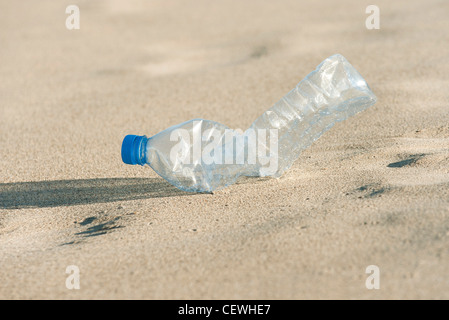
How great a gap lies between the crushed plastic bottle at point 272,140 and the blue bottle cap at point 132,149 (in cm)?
9

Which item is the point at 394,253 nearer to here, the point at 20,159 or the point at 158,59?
the point at 20,159

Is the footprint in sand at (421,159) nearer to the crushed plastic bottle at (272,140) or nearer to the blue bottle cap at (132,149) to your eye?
the crushed plastic bottle at (272,140)

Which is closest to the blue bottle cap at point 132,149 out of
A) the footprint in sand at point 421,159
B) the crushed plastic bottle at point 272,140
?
the crushed plastic bottle at point 272,140

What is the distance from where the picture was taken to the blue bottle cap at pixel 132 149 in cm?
217

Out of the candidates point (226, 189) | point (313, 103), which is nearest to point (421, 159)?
point (313, 103)

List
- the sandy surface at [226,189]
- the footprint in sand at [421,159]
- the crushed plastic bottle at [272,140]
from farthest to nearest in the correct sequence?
1. the crushed plastic bottle at [272,140]
2. the footprint in sand at [421,159]
3. the sandy surface at [226,189]

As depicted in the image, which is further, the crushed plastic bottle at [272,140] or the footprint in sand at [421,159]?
the crushed plastic bottle at [272,140]

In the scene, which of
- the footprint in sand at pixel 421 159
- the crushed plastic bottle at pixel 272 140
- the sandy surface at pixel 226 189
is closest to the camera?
the sandy surface at pixel 226 189

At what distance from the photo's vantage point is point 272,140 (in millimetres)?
2369

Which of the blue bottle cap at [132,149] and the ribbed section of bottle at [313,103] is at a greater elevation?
the ribbed section of bottle at [313,103]

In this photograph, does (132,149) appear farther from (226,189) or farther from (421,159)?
(421,159)

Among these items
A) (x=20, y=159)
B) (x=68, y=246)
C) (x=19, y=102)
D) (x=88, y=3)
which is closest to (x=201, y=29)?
(x=88, y=3)

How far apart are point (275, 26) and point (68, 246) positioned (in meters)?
3.83

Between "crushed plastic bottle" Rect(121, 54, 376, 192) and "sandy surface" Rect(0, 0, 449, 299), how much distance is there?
3.8 inches
